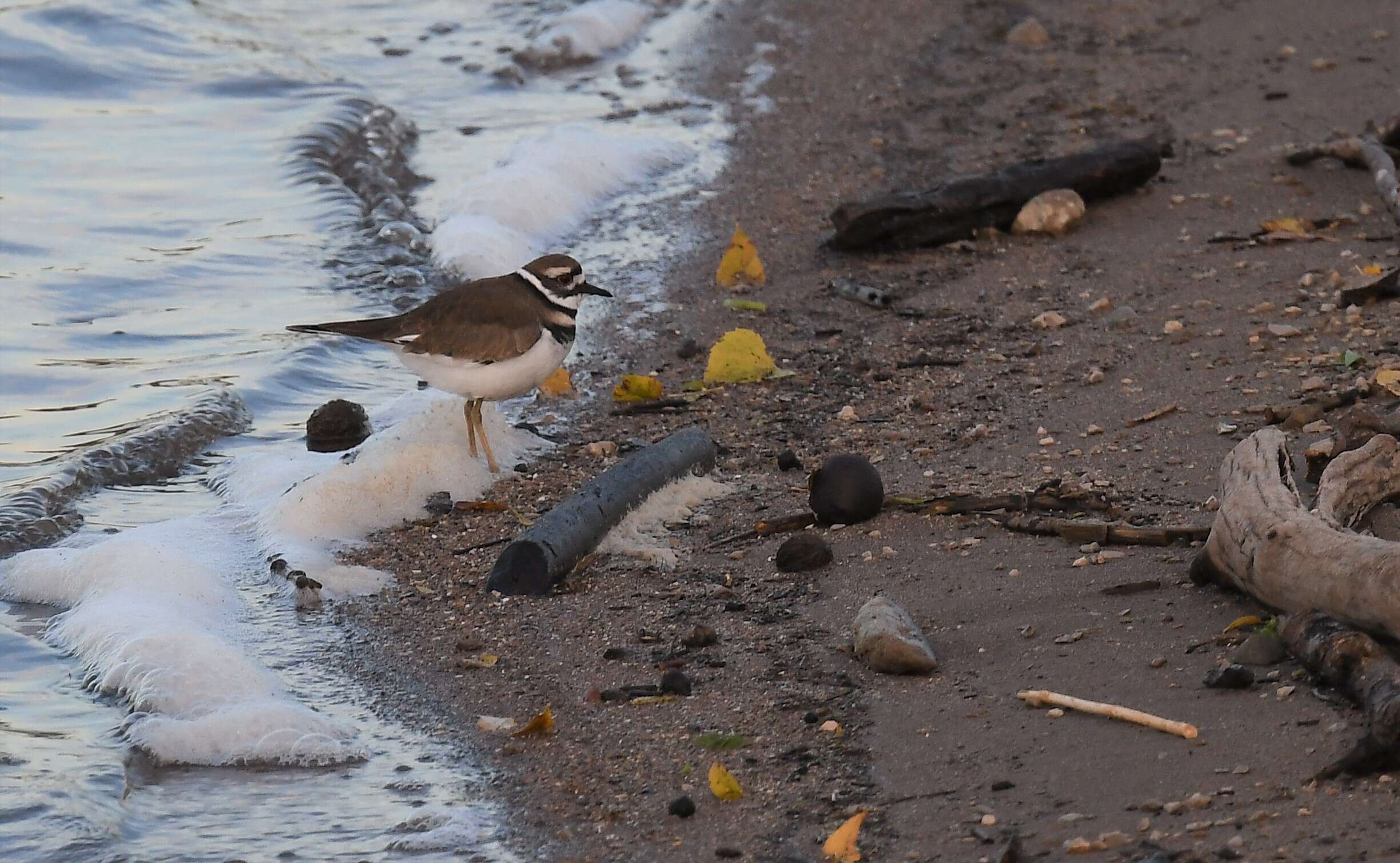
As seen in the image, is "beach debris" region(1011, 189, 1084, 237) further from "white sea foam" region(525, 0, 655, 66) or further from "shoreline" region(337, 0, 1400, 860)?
"white sea foam" region(525, 0, 655, 66)

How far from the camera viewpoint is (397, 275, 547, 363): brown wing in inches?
226

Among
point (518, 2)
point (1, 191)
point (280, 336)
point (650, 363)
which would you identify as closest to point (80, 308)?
point (280, 336)

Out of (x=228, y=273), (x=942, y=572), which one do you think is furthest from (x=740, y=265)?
(x=942, y=572)

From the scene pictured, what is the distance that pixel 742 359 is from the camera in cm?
651

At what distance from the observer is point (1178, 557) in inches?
165

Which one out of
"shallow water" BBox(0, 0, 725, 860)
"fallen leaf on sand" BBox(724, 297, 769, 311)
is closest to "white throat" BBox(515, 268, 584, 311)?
"shallow water" BBox(0, 0, 725, 860)

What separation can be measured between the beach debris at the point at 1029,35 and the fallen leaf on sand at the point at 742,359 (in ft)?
21.7

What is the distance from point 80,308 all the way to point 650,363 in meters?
2.97

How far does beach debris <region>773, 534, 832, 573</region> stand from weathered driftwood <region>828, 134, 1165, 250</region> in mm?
3455

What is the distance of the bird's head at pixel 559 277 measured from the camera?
20.0 ft

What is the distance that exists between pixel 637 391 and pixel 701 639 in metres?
2.39

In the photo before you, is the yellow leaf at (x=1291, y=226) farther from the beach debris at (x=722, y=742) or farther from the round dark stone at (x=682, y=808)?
the round dark stone at (x=682, y=808)

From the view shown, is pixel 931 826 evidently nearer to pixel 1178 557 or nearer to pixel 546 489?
pixel 1178 557

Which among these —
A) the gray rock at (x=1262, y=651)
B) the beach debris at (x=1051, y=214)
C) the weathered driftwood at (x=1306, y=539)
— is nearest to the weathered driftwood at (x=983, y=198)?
the beach debris at (x=1051, y=214)
